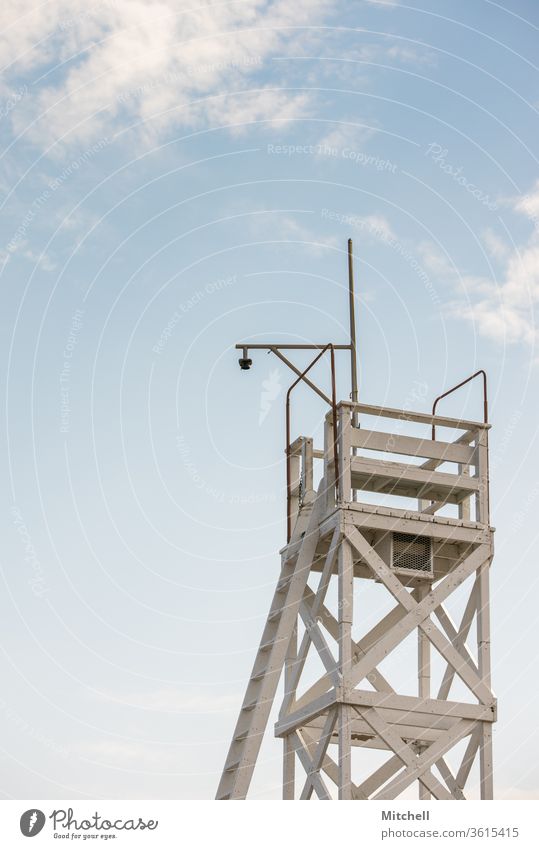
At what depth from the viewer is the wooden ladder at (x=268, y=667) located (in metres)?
30.5

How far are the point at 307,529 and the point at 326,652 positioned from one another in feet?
9.71

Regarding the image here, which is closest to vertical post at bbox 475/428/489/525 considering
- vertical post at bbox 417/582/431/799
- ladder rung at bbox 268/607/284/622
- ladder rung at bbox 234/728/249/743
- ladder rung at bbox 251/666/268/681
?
vertical post at bbox 417/582/431/799

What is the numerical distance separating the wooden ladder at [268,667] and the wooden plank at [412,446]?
1.47 meters

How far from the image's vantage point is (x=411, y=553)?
30.2 meters

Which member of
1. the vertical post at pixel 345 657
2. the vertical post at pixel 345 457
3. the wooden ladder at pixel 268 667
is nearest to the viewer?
the vertical post at pixel 345 657

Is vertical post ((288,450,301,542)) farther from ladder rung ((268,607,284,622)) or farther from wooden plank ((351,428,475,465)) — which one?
wooden plank ((351,428,475,465))

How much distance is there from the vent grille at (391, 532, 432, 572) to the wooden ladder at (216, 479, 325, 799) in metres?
1.81

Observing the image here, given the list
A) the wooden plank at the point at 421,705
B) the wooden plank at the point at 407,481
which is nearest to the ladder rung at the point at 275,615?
the wooden plank at the point at 407,481

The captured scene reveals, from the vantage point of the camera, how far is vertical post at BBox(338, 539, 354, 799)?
90.7 ft

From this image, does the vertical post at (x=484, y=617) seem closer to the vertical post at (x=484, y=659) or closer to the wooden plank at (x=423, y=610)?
the vertical post at (x=484, y=659)

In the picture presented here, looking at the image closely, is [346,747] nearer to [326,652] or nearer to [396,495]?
[326,652]

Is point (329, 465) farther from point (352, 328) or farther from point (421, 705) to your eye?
point (421, 705)

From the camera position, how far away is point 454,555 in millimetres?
31078
